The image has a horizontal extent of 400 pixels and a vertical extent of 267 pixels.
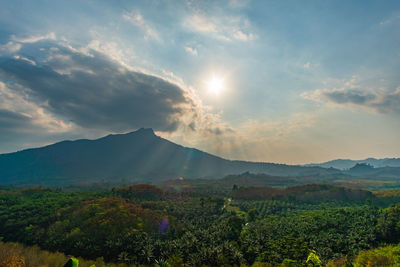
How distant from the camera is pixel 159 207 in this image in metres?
120

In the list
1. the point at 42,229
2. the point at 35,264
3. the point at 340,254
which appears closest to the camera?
the point at 35,264

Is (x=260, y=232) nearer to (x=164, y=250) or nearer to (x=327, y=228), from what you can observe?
(x=327, y=228)

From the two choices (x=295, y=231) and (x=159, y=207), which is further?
(x=159, y=207)

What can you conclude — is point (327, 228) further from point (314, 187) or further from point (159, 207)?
point (314, 187)

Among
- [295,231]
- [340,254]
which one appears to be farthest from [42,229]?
[340,254]

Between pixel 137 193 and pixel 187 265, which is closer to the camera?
pixel 187 265

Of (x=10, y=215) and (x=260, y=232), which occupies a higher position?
(x=10, y=215)

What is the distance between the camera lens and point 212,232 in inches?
3317

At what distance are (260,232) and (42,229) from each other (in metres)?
85.4

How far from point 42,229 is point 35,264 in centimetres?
3110

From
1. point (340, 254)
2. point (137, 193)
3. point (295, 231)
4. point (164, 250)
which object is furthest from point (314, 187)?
point (164, 250)

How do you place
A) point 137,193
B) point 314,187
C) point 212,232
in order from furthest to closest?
point 314,187 < point 137,193 < point 212,232

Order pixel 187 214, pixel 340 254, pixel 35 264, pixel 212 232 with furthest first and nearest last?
pixel 187 214 → pixel 212 232 → pixel 340 254 → pixel 35 264

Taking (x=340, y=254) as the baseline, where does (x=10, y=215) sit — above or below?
above
